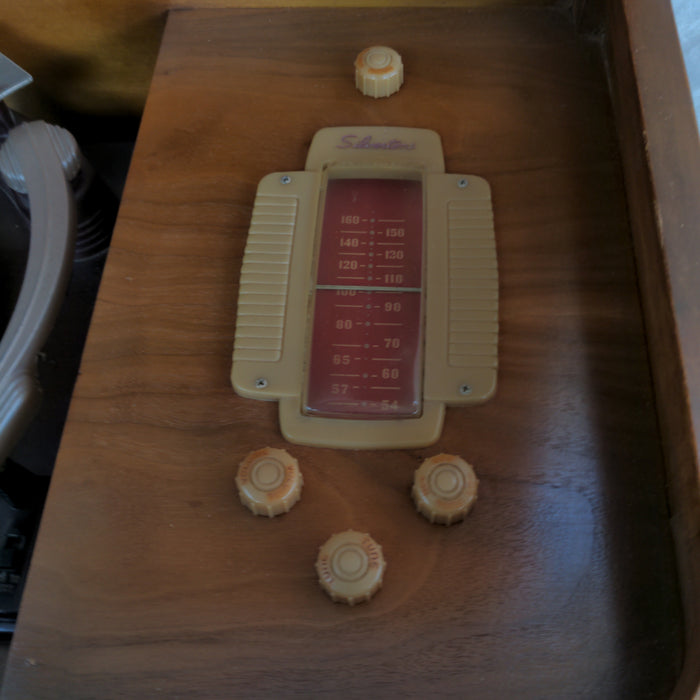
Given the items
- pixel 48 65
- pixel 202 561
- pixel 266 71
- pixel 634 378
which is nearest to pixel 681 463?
pixel 634 378

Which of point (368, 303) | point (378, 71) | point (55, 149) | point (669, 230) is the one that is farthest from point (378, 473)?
point (55, 149)

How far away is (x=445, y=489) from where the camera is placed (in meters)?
0.62

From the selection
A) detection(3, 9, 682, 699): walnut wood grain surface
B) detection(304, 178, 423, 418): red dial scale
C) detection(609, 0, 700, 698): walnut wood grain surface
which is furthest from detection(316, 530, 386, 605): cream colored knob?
detection(609, 0, 700, 698): walnut wood grain surface

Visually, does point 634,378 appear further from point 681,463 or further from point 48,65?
point 48,65

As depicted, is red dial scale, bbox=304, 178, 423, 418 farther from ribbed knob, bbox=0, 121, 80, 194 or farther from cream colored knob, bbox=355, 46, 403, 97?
ribbed knob, bbox=0, 121, 80, 194

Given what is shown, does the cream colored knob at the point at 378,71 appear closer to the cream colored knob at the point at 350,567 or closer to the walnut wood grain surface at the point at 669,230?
the walnut wood grain surface at the point at 669,230

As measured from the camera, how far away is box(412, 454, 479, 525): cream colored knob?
0.62 meters

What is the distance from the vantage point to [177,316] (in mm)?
746

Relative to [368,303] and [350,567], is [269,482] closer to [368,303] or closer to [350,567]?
[350,567]

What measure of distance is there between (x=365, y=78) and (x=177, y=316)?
36 cm

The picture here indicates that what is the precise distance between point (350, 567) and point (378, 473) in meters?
0.10

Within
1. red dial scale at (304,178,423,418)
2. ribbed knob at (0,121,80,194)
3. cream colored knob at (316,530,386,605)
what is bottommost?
cream colored knob at (316,530,386,605)

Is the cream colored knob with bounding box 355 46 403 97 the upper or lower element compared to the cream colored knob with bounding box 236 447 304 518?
upper

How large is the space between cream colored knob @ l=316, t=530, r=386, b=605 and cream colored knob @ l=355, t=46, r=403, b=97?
1.73 feet
